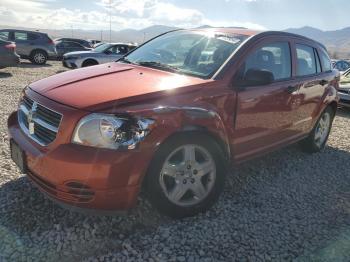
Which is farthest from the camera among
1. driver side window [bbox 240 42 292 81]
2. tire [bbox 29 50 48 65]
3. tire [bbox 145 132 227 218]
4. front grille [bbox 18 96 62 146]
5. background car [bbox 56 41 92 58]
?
background car [bbox 56 41 92 58]

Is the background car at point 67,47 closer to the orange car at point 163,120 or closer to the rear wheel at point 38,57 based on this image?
the rear wheel at point 38,57

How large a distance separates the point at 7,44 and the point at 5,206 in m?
10.9

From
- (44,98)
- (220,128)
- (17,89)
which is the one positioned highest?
(44,98)

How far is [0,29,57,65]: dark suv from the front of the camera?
18219mm

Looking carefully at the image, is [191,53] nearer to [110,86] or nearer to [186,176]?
[110,86]

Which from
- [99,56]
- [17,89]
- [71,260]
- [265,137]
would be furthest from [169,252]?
[99,56]

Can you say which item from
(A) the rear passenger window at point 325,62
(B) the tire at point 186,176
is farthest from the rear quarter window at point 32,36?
(B) the tire at point 186,176

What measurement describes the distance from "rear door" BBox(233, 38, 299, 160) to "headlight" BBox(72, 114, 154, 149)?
51.5 inches

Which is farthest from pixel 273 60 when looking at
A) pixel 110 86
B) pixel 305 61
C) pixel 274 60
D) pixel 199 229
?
pixel 199 229

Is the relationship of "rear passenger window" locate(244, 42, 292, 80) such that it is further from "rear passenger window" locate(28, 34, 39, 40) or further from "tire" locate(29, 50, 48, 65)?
"rear passenger window" locate(28, 34, 39, 40)

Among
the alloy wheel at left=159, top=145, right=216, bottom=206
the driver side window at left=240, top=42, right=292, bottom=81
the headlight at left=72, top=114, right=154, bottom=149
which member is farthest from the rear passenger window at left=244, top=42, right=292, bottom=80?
the headlight at left=72, top=114, right=154, bottom=149

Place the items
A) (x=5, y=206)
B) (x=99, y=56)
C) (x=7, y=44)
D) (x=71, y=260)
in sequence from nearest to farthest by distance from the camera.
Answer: (x=71, y=260) < (x=5, y=206) < (x=7, y=44) < (x=99, y=56)

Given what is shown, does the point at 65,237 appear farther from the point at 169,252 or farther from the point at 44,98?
the point at 44,98

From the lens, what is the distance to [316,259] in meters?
3.07
